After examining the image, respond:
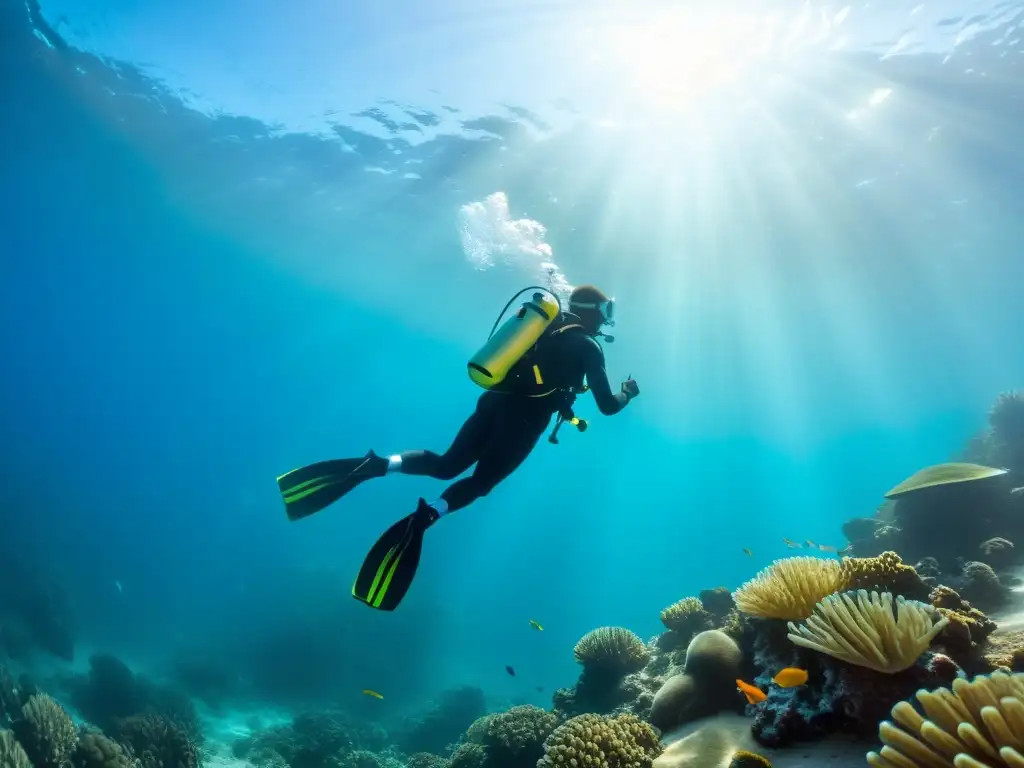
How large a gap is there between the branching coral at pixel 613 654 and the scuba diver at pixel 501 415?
399 centimetres

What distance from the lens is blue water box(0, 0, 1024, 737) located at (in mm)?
19688

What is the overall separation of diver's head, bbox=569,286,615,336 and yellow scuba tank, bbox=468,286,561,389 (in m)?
1.04

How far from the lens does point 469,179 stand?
2517cm

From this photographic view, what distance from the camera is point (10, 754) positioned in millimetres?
6441

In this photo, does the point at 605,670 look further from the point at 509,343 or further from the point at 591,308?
the point at 509,343

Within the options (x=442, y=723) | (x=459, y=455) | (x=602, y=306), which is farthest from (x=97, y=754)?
(x=442, y=723)

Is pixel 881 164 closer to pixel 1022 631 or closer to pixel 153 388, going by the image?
pixel 1022 631

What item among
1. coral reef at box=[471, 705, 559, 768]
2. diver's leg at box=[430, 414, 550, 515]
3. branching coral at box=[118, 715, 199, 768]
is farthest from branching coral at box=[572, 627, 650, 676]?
branching coral at box=[118, 715, 199, 768]

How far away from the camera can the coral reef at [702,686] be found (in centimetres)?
515

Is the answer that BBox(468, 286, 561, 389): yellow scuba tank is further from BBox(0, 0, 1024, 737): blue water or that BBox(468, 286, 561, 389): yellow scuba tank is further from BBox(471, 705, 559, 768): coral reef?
BBox(0, 0, 1024, 737): blue water

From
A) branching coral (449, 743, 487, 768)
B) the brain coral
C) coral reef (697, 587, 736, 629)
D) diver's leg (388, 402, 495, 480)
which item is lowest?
the brain coral

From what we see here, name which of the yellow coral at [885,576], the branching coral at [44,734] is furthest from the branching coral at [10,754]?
the yellow coral at [885,576]

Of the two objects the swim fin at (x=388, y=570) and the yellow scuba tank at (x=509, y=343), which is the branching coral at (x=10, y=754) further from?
the yellow scuba tank at (x=509, y=343)

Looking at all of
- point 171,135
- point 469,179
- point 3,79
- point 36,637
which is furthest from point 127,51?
point 36,637
